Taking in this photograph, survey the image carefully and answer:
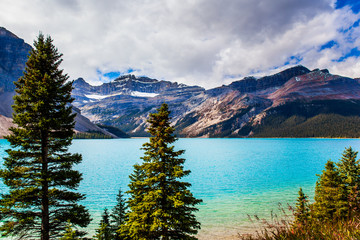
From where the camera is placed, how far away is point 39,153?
1534 centimetres

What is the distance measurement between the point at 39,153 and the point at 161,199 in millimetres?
9512

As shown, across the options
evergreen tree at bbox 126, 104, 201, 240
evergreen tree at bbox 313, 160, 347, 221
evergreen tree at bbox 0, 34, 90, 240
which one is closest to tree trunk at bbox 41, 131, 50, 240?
evergreen tree at bbox 0, 34, 90, 240

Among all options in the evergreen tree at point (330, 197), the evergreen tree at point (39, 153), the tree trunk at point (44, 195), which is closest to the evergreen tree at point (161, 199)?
the evergreen tree at point (39, 153)

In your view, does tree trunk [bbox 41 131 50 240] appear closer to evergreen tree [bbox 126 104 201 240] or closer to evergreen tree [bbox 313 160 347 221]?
evergreen tree [bbox 126 104 201 240]

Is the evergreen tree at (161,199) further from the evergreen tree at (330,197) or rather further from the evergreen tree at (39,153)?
the evergreen tree at (330,197)

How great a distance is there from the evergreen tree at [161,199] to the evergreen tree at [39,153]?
14.9 feet

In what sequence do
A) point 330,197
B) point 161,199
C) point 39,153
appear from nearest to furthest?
point 39,153 < point 161,199 < point 330,197

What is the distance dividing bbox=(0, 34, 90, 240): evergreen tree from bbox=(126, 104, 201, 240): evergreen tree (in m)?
4.54

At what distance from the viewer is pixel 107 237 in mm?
16891

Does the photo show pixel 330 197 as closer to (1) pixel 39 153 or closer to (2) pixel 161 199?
(2) pixel 161 199

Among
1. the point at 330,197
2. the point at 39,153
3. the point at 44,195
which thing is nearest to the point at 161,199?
the point at 44,195

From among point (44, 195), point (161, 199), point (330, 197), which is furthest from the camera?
point (330, 197)

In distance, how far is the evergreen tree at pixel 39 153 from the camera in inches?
558

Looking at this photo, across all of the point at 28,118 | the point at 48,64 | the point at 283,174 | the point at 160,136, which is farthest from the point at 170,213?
the point at 283,174
